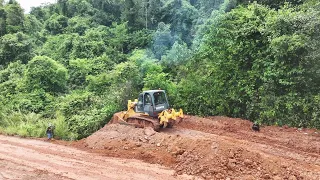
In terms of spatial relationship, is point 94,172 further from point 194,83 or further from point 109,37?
point 109,37

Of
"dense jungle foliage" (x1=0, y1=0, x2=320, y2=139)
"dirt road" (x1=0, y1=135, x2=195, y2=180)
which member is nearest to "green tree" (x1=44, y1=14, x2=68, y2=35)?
"dense jungle foliage" (x1=0, y1=0, x2=320, y2=139)

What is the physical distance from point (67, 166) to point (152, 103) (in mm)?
4362

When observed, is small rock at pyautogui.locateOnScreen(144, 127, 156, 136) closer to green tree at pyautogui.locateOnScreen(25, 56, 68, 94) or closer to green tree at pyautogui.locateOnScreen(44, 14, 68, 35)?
green tree at pyautogui.locateOnScreen(25, 56, 68, 94)

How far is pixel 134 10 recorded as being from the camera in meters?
37.2

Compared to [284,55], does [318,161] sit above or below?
below

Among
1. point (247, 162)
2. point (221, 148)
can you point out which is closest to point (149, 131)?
point (221, 148)

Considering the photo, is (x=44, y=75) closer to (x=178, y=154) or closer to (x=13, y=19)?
(x=178, y=154)

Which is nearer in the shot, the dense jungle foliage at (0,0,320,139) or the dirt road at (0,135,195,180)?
the dirt road at (0,135,195,180)

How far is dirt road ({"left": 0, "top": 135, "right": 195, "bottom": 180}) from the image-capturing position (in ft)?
28.2

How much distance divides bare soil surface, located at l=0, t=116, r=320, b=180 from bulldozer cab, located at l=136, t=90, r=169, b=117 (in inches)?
35.1

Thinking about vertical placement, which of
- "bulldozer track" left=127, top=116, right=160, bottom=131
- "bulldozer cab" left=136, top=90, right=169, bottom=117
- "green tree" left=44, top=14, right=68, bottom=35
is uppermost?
"green tree" left=44, top=14, right=68, bottom=35

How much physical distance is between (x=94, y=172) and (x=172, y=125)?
15.8 ft

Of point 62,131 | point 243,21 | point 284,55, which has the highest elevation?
point 243,21

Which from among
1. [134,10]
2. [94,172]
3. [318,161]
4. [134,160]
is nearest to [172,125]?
[134,160]
